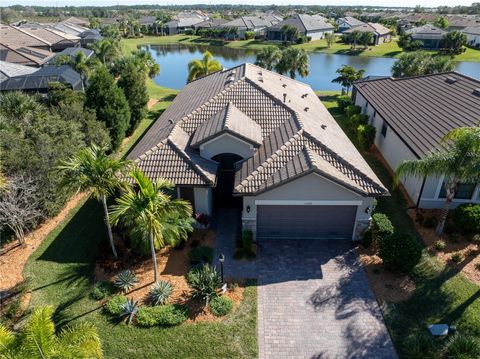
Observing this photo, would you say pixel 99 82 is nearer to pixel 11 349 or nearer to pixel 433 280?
pixel 11 349

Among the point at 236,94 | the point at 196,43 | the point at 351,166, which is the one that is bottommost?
the point at 196,43

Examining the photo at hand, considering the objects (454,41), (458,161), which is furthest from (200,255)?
(454,41)

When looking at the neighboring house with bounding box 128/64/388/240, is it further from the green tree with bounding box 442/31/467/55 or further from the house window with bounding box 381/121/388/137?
the green tree with bounding box 442/31/467/55

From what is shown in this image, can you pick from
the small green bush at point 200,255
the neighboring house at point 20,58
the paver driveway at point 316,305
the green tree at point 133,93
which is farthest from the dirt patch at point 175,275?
the neighboring house at point 20,58

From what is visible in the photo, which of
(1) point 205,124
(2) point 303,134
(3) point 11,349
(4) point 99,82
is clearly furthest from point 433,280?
(4) point 99,82

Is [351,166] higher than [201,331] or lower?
higher

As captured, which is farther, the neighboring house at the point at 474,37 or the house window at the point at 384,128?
the neighboring house at the point at 474,37

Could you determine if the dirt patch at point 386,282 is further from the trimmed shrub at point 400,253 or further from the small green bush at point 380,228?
the small green bush at point 380,228
